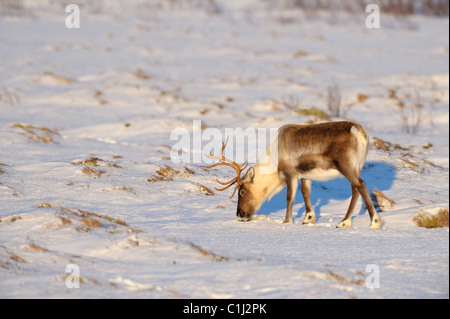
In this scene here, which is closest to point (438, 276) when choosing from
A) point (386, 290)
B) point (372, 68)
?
point (386, 290)

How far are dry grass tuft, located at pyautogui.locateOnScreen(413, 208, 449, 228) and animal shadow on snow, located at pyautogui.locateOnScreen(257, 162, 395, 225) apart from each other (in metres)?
1.09

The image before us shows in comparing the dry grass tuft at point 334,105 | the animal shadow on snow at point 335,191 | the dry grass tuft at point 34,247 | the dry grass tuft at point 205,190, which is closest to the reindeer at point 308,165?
the animal shadow on snow at point 335,191

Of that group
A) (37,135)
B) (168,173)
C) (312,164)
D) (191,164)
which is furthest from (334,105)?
(312,164)

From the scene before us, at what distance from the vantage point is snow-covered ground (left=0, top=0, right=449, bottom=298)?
5.49 m

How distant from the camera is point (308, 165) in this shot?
321 inches

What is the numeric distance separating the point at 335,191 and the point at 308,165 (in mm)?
1916

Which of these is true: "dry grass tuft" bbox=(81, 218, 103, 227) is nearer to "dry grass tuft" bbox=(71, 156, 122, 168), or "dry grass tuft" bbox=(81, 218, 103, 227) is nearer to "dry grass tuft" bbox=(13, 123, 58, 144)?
"dry grass tuft" bbox=(71, 156, 122, 168)

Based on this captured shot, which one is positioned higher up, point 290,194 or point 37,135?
point 37,135

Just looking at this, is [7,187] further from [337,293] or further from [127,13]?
[127,13]

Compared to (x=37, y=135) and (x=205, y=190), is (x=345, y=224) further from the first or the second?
(x=37, y=135)

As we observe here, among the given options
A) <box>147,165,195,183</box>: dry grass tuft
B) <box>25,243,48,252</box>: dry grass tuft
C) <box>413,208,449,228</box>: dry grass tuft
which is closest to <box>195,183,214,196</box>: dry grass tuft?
<box>147,165,195,183</box>: dry grass tuft

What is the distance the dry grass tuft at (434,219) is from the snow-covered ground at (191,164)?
0.58ft

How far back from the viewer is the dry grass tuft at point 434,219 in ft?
25.7

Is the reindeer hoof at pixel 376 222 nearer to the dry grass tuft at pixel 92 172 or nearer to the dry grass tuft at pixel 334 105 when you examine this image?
Answer: the dry grass tuft at pixel 92 172
